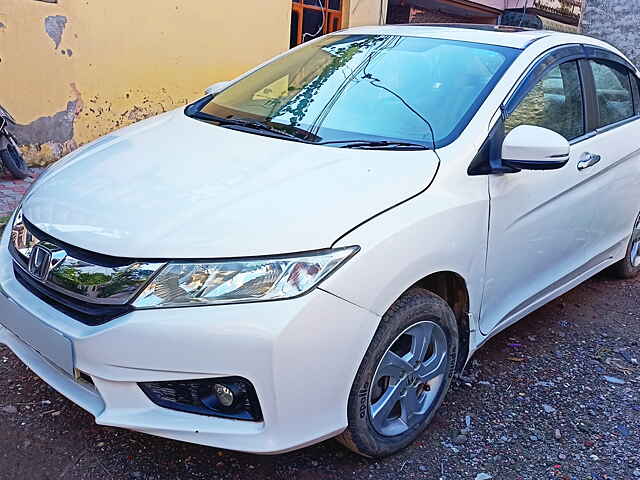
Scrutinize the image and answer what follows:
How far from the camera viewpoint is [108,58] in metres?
6.17

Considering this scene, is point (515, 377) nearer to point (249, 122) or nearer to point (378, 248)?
point (378, 248)

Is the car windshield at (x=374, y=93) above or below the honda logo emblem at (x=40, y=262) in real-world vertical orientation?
above

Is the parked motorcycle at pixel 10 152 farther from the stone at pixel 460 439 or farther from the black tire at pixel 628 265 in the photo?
the black tire at pixel 628 265

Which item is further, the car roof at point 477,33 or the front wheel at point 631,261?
the front wheel at point 631,261

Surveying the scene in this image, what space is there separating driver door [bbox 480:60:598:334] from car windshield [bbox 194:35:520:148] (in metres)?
0.27

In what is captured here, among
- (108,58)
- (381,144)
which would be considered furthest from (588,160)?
(108,58)

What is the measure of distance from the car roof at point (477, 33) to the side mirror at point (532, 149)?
0.66 metres

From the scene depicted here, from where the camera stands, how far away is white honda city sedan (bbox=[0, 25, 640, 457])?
1967mm

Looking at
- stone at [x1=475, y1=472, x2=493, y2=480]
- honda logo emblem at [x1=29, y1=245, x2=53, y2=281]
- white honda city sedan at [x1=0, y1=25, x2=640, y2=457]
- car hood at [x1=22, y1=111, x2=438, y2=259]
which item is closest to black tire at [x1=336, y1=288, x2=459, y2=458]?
white honda city sedan at [x1=0, y1=25, x2=640, y2=457]

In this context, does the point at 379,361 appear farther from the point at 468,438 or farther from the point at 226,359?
the point at 468,438

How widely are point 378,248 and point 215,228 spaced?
52 cm

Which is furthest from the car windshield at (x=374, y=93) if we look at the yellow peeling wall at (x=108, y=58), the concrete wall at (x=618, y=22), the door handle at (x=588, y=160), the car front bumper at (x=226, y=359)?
the concrete wall at (x=618, y=22)

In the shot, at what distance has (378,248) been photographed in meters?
2.09

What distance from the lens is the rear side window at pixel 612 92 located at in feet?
11.5
